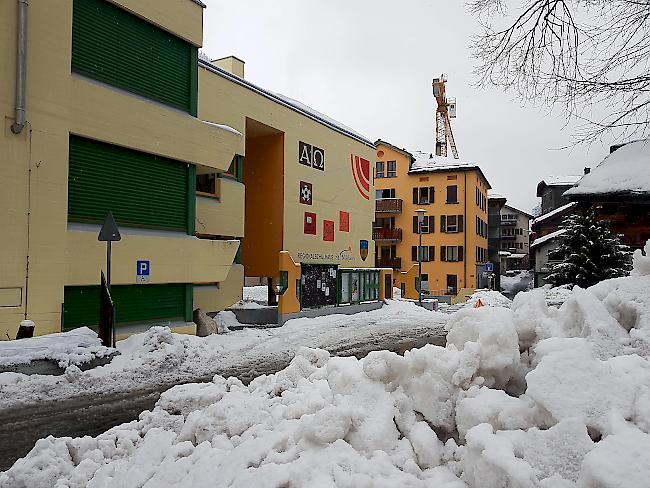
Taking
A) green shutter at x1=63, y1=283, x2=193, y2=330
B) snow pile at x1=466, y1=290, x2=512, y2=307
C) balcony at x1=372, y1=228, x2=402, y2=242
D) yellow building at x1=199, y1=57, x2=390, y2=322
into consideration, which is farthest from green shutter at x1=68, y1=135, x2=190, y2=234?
balcony at x1=372, y1=228, x2=402, y2=242

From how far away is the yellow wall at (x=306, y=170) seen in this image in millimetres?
18984

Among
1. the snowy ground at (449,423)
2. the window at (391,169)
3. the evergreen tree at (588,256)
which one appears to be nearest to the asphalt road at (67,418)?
the snowy ground at (449,423)

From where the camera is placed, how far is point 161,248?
13898mm

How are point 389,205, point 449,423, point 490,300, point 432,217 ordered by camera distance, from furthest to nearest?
1. point 389,205
2. point 432,217
3. point 490,300
4. point 449,423

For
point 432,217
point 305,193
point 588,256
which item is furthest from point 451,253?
point 588,256

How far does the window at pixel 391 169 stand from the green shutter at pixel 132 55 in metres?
32.3

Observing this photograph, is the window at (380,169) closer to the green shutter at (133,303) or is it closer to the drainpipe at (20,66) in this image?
the green shutter at (133,303)

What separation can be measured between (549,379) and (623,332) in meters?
1.31

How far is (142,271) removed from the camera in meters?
13.4

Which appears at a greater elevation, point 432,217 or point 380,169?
point 380,169

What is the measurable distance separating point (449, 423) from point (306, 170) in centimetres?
2119

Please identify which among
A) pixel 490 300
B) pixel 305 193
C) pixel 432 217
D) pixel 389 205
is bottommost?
pixel 490 300

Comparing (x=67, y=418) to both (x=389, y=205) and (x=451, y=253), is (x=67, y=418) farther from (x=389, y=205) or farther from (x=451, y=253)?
(x=389, y=205)

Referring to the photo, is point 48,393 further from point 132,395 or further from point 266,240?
point 266,240
